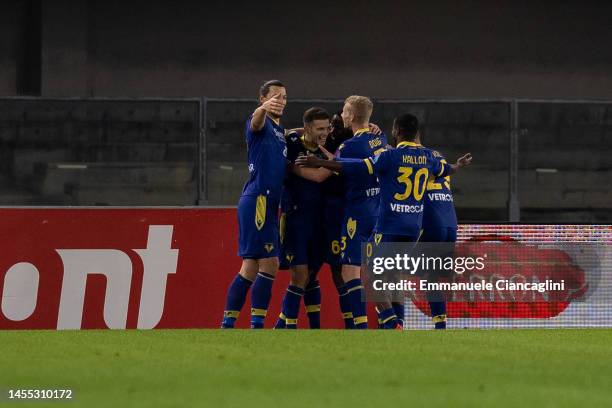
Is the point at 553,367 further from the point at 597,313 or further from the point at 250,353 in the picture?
the point at 597,313

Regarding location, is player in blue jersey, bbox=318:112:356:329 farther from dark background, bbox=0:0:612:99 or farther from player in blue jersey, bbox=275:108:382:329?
dark background, bbox=0:0:612:99

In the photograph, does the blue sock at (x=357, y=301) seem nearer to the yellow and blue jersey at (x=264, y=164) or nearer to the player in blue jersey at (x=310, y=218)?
the player in blue jersey at (x=310, y=218)

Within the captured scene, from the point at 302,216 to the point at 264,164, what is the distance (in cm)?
72

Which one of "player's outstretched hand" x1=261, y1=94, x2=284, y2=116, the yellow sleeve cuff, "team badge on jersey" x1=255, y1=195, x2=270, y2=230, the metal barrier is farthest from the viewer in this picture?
the metal barrier

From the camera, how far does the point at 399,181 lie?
431 inches

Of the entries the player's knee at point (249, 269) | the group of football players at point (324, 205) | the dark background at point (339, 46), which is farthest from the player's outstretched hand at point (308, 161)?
the dark background at point (339, 46)

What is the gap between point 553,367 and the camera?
761cm

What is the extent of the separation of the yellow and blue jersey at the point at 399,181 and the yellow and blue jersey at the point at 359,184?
0.10 m

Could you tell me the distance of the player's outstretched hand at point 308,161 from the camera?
1060 centimetres

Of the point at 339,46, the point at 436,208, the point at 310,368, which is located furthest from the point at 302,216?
the point at 339,46

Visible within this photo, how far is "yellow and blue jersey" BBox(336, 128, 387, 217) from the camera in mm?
11203

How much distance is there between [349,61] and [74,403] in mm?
17521

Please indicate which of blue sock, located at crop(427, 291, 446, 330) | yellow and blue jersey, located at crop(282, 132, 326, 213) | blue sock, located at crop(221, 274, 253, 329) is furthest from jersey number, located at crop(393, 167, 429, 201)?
blue sock, located at crop(221, 274, 253, 329)

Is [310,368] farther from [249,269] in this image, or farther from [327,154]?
[327,154]
